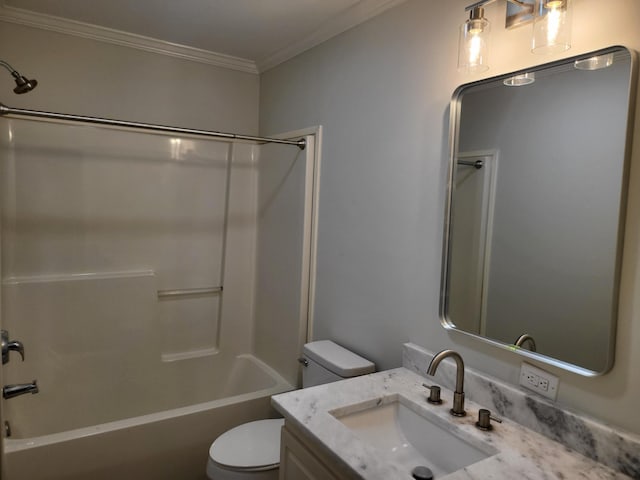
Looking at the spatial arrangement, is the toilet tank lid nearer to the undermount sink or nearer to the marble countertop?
the marble countertop

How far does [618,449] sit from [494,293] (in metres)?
0.54

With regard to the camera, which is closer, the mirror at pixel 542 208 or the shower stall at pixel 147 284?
the mirror at pixel 542 208

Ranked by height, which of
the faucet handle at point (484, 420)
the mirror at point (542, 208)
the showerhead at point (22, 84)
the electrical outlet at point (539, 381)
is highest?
Result: the showerhead at point (22, 84)

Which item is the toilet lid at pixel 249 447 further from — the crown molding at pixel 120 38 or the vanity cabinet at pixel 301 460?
the crown molding at pixel 120 38

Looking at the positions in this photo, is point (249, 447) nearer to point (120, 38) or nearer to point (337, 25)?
point (337, 25)

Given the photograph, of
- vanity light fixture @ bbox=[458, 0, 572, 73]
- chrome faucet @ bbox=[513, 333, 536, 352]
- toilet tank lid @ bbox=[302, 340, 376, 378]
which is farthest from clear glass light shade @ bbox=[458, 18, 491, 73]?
toilet tank lid @ bbox=[302, 340, 376, 378]

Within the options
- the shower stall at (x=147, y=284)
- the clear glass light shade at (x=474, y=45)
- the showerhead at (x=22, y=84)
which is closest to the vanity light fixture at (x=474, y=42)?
the clear glass light shade at (x=474, y=45)

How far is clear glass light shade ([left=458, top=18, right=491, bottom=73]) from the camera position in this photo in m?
1.38

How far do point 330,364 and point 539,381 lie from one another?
2.97ft

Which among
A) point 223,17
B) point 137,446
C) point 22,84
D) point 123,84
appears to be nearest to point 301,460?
point 137,446

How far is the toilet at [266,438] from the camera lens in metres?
1.78

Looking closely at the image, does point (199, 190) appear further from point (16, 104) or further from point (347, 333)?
point (347, 333)

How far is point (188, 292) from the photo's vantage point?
9.45 feet

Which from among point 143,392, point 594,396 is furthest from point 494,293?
point 143,392
